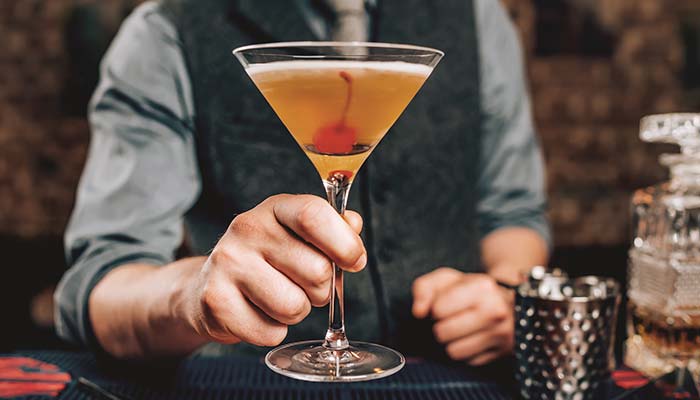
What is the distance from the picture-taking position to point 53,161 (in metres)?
3.09

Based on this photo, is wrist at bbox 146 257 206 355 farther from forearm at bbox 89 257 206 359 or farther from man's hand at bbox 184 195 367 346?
man's hand at bbox 184 195 367 346

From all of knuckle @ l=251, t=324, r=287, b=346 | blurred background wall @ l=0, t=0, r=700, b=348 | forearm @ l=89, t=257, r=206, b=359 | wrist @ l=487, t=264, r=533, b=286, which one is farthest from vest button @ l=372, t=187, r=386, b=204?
blurred background wall @ l=0, t=0, r=700, b=348

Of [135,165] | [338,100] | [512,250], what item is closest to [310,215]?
[338,100]

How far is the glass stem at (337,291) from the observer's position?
771 millimetres

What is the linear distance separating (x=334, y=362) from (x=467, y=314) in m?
0.38

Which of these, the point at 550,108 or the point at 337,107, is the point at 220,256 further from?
the point at 550,108

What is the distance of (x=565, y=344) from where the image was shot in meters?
0.84

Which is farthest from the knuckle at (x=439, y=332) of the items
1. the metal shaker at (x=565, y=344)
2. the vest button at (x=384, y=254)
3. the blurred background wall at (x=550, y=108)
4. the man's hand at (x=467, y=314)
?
the blurred background wall at (x=550, y=108)

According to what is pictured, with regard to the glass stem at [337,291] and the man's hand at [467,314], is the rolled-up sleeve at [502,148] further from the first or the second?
the glass stem at [337,291]

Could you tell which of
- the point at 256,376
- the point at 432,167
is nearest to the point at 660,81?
the point at 432,167

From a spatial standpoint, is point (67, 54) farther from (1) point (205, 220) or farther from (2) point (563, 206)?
(2) point (563, 206)

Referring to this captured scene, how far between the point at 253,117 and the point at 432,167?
41cm

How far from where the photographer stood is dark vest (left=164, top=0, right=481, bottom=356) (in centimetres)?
139

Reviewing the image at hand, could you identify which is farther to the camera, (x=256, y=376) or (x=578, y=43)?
(x=578, y=43)
